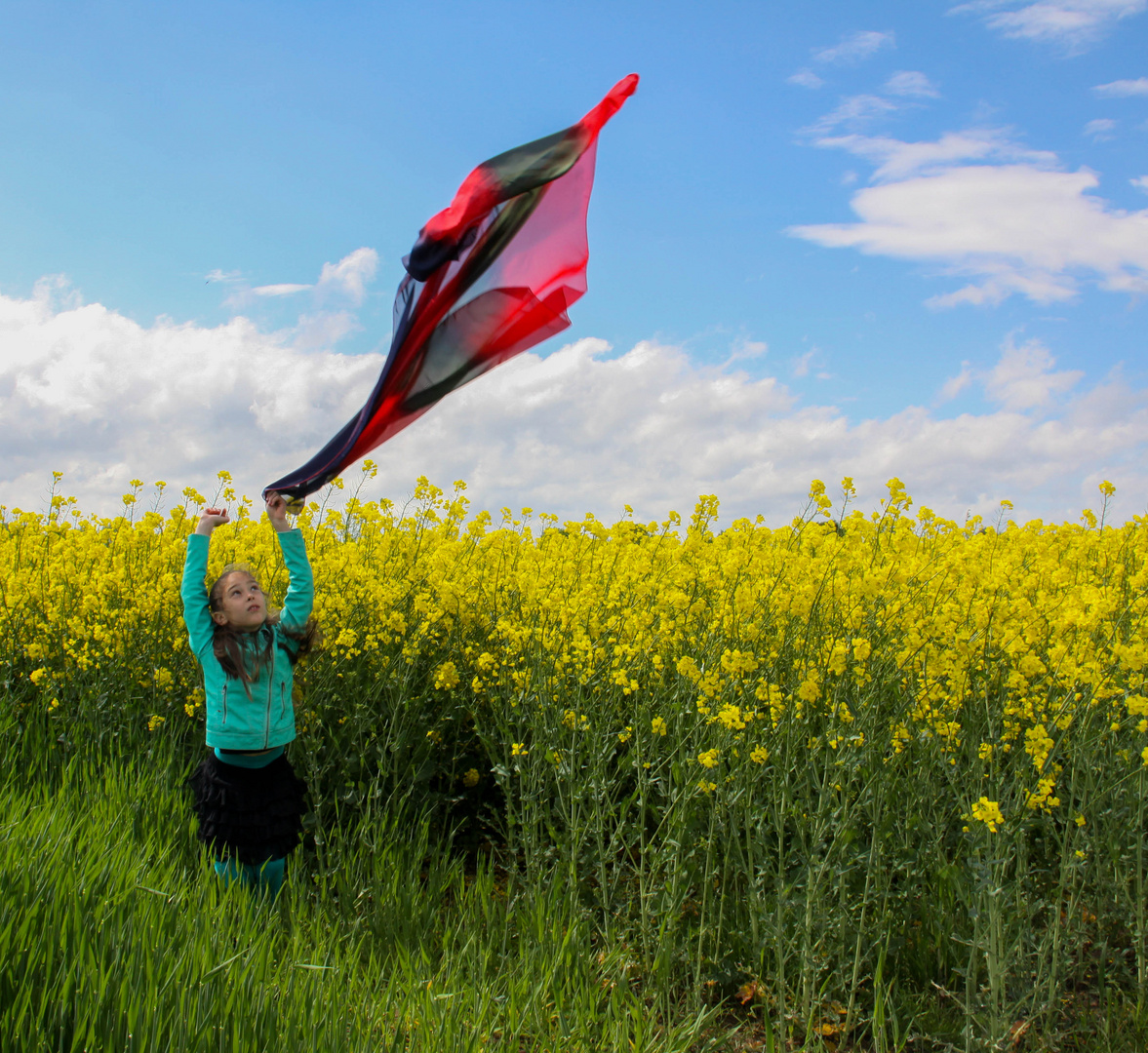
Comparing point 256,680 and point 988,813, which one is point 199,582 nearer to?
point 256,680

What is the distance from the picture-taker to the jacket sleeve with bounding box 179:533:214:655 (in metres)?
3.59

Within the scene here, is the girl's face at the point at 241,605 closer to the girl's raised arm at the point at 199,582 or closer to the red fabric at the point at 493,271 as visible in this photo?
the girl's raised arm at the point at 199,582

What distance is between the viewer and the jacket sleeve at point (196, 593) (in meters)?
3.59

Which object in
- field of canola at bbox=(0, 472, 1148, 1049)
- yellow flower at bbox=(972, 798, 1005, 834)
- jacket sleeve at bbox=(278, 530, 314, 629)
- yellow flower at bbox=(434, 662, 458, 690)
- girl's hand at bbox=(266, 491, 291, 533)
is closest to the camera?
yellow flower at bbox=(972, 798, 1005, 834)

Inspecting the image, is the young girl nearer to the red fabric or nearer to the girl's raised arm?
the girl's raised arm

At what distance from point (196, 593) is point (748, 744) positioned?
2215mm

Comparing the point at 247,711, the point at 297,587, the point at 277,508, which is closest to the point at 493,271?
the point at 277,508

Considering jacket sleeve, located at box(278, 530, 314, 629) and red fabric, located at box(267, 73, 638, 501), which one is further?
jacket sleeve, located at box(278, 530, 314, 629)

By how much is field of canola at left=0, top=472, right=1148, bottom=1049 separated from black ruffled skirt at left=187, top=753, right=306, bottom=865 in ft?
0.55

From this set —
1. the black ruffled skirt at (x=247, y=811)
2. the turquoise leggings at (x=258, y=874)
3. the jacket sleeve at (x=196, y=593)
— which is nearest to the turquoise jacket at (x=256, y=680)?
the jacket sleeve at (x=196, y=593)

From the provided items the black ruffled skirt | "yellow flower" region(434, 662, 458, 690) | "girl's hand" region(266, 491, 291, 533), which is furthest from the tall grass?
"girl's hand" region(266, 491, 291, 533)

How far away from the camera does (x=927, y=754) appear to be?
11.1 feet

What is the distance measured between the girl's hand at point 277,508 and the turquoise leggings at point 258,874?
1308mm

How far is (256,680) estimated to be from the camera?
3.50m
